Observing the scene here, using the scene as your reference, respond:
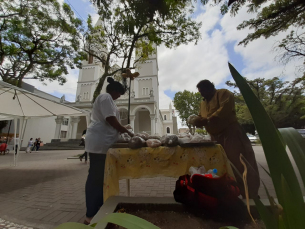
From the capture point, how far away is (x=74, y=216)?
6.47ft

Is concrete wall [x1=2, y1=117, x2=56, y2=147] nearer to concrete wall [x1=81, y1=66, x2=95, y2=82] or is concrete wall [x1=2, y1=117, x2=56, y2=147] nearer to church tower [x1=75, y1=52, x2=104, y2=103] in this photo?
church tower [x1=75, y1=52, x2=104, y2=103]

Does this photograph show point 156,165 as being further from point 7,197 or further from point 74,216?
point 7,197

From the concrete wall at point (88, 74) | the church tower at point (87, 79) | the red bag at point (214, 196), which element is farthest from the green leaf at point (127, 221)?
the concrete wall at point (88, 74)

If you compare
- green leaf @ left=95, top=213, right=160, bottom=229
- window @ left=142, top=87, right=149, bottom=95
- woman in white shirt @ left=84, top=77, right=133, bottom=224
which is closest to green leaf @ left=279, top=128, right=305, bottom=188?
green leaf @ left=95, top=213, right=160, bottom=229

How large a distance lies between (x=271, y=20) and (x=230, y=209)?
27.6 ft

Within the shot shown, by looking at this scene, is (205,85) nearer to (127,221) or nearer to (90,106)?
(127,221)

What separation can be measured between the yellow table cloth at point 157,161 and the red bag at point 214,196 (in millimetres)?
363

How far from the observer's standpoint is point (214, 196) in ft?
3.54

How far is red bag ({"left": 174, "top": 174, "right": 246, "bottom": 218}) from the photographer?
1069 mm

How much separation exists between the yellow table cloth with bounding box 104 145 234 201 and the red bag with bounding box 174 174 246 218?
1.19ft

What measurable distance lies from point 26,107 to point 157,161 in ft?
21.9

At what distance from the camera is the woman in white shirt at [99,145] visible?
5.39ft

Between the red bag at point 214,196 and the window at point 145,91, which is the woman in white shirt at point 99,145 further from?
the window at point 145,91

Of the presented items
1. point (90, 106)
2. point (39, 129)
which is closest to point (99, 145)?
point (90, 106)
